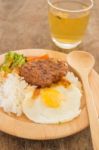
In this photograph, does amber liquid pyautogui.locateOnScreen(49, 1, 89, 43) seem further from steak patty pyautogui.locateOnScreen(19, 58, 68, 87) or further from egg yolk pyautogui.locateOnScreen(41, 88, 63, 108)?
egg yolk pyautogui.locateOnScreen(41, 88, 63, 108)

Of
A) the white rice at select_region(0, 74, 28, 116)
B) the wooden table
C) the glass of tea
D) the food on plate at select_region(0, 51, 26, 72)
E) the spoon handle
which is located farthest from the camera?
the wooden table

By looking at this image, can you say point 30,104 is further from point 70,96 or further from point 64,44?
point 64,44

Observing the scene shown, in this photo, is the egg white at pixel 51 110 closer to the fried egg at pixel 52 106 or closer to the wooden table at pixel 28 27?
the fried egg at pixel 52 106

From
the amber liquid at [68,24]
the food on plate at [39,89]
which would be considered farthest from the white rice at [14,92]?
the amber liquid at [68,24]

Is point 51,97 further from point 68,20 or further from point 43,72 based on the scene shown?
point 68,20

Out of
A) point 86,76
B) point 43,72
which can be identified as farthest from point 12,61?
point 86,76

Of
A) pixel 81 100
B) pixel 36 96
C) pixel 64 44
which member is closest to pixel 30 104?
pixel 36 96

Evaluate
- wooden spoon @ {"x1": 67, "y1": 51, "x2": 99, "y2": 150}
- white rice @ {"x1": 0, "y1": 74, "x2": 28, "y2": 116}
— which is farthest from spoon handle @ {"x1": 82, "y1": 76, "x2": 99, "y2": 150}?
white rice @ {"x1": 0, "y1": 74, "x2": 28, "y2": 116}
